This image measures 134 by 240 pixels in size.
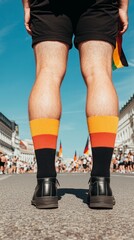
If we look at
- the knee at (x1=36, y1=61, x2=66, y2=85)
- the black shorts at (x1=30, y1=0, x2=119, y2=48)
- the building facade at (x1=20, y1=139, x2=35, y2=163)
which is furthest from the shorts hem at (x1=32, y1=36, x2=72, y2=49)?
the building facade at (x1=20, y1=139, x2=35, y2=163)

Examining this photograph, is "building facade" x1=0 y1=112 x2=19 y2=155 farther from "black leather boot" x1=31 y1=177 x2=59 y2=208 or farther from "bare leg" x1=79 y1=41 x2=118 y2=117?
"black leather boot" x1=31 y1=177 x2=59 y2=208

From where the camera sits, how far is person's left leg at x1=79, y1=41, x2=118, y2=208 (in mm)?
2254

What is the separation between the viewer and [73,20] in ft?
7.94

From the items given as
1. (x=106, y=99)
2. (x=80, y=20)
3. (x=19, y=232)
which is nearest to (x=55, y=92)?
(x=106, y=99)

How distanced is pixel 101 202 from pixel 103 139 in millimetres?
407

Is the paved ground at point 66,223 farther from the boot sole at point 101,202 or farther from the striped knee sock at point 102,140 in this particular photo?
the striped knee sock at point 102,140

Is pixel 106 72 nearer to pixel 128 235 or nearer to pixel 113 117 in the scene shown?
pixel 113 117

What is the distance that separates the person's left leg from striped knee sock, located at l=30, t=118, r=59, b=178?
23 centimetres

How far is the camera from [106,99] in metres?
2.30

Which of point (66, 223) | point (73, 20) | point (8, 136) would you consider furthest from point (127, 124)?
point (66, 223)

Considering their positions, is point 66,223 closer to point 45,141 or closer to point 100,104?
point 45,141

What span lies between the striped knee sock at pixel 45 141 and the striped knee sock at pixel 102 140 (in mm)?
228

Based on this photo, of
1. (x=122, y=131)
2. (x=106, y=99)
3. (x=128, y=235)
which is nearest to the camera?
(x=128, y=235)

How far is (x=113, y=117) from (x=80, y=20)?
2.12 ft
